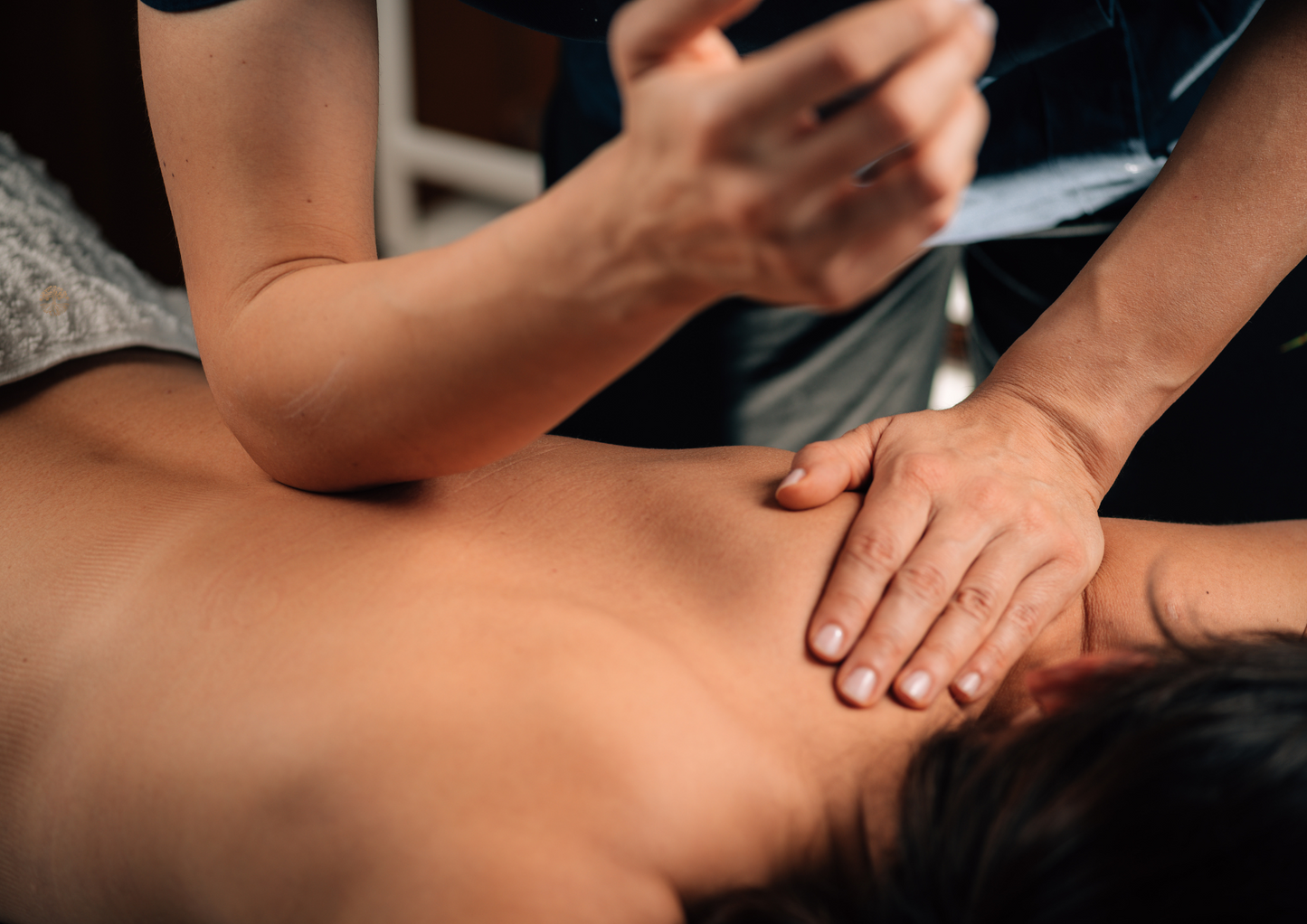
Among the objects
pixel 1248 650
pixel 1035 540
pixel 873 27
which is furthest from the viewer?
pixel 1035 540

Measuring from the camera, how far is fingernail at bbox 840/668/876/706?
64 centimetres

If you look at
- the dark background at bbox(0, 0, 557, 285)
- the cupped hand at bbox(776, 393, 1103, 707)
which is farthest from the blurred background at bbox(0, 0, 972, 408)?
the cupped hand at bbox(776, 393, 1103, 707)

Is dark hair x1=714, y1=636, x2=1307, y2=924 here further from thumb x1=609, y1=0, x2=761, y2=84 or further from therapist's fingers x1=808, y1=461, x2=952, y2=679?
thumb x1=609, y1=0, x2=761, y2=84

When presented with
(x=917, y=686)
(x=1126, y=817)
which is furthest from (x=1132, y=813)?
(x=917, y=686)

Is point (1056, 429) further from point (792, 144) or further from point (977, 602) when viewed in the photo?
point (792, 144)

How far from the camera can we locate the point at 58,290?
0.99m

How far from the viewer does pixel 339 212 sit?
2.33 feet

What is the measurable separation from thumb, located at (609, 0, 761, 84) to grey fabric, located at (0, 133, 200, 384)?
812 millimetres

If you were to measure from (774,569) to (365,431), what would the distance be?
320 mm

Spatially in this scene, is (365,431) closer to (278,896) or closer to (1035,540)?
(278,896)

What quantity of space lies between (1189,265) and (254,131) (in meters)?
0.81

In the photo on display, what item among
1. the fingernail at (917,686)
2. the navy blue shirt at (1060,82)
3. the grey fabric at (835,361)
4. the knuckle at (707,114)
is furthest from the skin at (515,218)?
the grey fabric at (835,361)

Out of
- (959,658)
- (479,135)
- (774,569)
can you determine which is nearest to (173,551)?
(774,569)

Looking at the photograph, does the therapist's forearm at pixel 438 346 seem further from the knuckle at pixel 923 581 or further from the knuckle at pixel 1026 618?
the knuckle at pixel 1026 618
